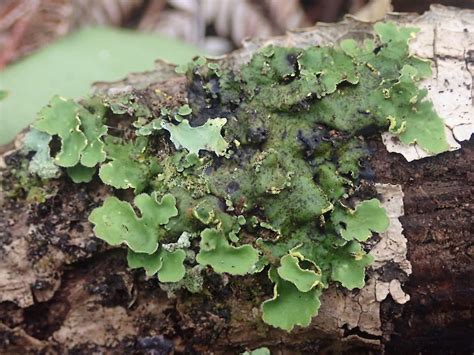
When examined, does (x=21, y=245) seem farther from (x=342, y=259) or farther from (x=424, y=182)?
(x=424, y=182)

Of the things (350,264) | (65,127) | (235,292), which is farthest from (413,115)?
(65,127)

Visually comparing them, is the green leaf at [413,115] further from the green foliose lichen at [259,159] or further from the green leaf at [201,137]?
the green leaf at [201,137]

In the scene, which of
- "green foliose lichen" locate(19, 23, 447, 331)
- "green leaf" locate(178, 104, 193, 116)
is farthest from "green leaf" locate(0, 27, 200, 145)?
"green leaf" locate(178, 104, 193, 116)

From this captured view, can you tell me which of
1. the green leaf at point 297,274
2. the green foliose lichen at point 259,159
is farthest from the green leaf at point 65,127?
the green leaf at point 297,274

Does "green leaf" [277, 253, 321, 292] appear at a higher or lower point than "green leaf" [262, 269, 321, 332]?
higher

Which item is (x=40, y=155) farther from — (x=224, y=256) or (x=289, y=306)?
(x=289, y=306)

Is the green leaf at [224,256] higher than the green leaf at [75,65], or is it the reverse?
the green leaf at [224,256]

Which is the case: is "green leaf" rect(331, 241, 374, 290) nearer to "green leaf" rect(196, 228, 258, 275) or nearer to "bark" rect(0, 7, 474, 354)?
"bark" rect(0, 7, 474, 354)
